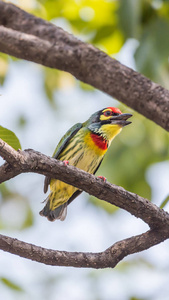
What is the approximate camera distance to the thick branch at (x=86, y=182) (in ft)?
8.31

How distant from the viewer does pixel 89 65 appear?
151 inches

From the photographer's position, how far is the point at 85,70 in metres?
3.85

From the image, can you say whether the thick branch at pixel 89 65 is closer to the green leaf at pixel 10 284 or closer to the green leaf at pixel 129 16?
the green leaf at pixel 129 16

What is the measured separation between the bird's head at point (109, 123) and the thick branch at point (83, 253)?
63.3 inches

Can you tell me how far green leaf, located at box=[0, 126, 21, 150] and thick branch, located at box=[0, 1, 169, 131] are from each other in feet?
4.32

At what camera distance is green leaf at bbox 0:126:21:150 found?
7.97 ft

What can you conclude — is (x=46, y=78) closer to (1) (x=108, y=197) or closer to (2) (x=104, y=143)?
(2) (x=104, y=143)

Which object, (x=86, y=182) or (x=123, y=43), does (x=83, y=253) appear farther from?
(x=123, y=43)

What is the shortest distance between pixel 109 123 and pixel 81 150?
0.41 meters

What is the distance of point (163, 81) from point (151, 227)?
56.7 inches

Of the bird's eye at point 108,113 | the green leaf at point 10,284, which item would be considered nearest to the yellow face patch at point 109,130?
the bird's eye at point 108,113

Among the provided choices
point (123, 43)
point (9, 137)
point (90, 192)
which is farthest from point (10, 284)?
point (123, 43)

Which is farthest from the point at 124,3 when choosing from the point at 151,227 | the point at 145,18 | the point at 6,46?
the point at 151,227

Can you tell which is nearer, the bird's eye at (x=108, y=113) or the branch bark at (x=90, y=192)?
the branch bark at (x=90, y=192)
